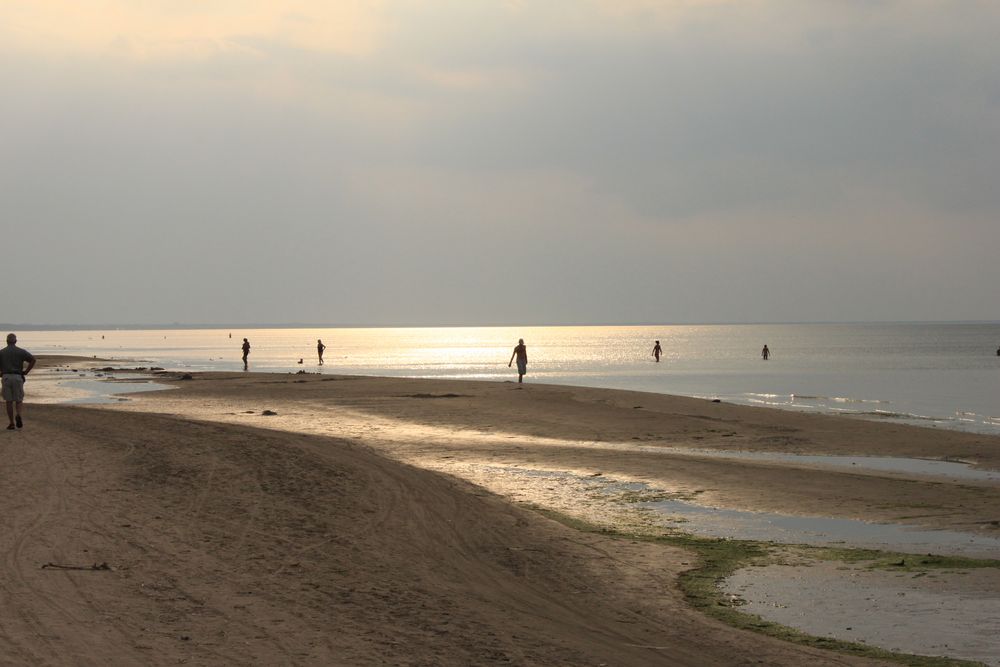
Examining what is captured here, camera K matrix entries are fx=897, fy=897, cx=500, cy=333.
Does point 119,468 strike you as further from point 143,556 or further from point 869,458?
point 869,458

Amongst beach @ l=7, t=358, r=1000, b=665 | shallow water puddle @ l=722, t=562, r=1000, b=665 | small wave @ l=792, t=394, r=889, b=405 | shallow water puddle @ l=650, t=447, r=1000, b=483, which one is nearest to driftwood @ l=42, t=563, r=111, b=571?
beach @ l=7, t=358, r=1000, b=665

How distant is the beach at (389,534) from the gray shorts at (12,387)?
3.42 ft

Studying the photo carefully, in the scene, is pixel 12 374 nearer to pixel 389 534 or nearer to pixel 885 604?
pixel 389 534

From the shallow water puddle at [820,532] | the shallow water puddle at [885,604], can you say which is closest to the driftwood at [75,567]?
the shallow water puddle at [885,604]

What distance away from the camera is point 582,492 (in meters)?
17.9

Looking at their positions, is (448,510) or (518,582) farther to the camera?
(448,510)

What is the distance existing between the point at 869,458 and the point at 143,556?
19.1m

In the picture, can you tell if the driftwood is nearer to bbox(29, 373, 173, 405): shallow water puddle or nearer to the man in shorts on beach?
the man in shorts on beach

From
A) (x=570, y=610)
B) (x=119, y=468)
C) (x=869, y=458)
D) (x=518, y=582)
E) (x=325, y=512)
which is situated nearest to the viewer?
(x=570, y=610)

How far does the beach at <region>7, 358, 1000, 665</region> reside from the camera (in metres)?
8.28

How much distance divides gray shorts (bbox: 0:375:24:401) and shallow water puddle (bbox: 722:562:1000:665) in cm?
1792

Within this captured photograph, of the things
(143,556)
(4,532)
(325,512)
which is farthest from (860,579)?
(4,532)

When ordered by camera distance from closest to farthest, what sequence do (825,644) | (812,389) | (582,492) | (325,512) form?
1. (825,644)
2. (325,512)
3. (582,492)
4. (812,389)

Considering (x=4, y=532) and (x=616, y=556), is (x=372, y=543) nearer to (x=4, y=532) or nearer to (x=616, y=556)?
(x=616, y=556)
